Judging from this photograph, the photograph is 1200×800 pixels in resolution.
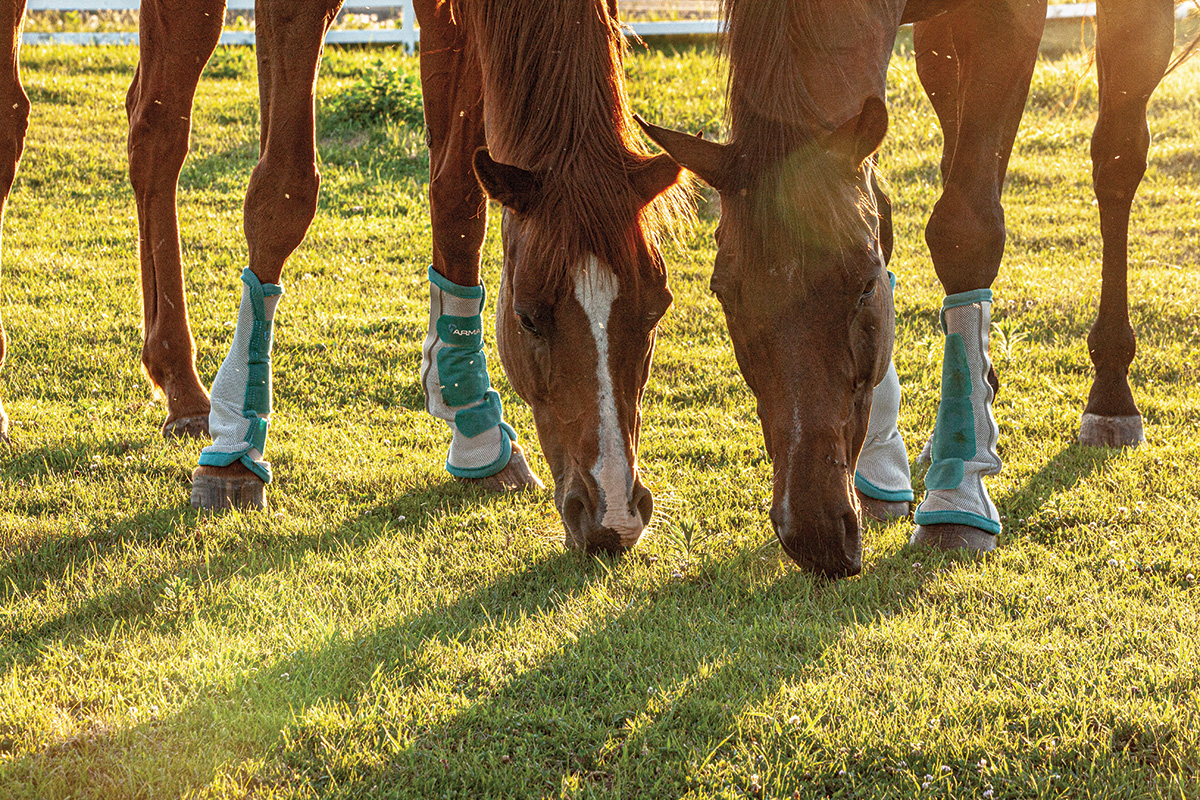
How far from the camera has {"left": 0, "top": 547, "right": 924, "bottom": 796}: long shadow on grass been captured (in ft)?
7.55

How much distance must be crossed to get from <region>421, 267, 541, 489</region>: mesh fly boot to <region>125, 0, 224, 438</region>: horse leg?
1.32m

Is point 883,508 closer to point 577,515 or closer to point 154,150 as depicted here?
point 577,515

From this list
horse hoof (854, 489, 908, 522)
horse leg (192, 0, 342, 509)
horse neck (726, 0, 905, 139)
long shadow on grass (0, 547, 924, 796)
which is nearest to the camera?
long shadow on grass (0, 547, 924, 796)

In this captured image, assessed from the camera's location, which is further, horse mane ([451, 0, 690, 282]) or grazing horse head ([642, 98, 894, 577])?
horse mane ([451, 0, 690, 282])

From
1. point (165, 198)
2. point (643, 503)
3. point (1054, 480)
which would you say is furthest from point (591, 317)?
point (165, 198)

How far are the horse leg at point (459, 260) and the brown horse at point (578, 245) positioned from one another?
35.0 inches

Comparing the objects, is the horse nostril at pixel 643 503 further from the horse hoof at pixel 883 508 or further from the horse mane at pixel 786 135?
the horse hoof at pixel 883 508

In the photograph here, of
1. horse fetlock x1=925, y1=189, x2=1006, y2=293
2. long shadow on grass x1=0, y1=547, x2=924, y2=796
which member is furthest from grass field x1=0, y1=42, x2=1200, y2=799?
horse fetlock x1=925, y1=189, x2=1006, y2=293

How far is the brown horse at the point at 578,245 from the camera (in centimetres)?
290

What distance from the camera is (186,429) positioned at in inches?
187

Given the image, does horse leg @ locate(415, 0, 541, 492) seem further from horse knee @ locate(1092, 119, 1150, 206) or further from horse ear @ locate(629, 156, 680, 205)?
horse knee @ locate(1092, 119, 1150, 206)

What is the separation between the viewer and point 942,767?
88.7 inches

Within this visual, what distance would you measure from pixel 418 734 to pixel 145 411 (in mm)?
3304

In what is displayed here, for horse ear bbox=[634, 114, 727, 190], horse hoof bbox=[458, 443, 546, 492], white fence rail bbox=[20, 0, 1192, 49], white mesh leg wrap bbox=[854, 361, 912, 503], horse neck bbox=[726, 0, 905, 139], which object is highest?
white fence rail bbox=[20, 0, 1192, 49]
